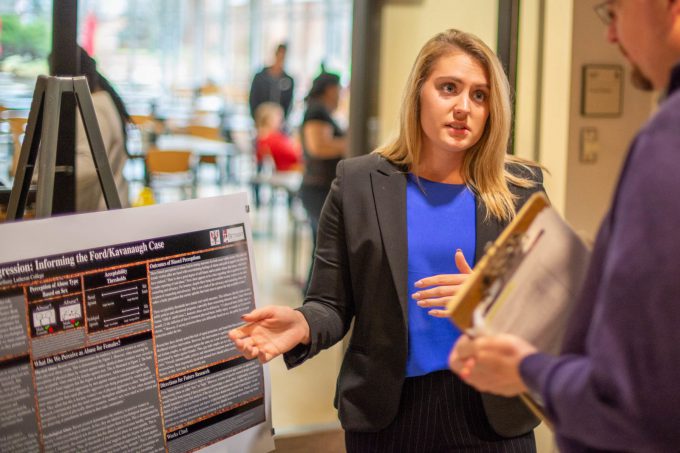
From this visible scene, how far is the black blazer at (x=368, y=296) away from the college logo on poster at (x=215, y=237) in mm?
235

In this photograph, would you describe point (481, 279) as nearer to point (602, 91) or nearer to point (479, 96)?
point (479, 96)

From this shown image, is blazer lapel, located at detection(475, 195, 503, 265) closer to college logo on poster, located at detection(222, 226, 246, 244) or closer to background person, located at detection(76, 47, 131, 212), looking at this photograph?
college logo on poster, located at detection(222, 226, 246, 244)

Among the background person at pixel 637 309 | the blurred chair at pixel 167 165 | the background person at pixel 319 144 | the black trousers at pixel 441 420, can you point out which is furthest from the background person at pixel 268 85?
the background person at pixel 637 309

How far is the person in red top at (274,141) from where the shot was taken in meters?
6.87

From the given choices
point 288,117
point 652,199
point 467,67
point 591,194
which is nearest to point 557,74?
point 591,194

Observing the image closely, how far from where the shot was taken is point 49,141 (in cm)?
173

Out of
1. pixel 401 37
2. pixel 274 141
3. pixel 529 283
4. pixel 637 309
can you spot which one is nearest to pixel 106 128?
pixel 401 37

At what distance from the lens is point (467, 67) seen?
1802mm

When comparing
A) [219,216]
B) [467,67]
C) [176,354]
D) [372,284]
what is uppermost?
[467,67]

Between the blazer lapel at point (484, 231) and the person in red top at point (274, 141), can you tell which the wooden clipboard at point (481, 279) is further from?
the person in red top at point (274, 141)

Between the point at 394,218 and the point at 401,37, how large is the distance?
2.86 m

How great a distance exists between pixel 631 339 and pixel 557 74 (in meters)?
2.45

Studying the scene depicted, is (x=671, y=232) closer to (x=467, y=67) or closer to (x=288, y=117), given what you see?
(x=467, y=67)

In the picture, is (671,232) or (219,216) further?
(219,216)
